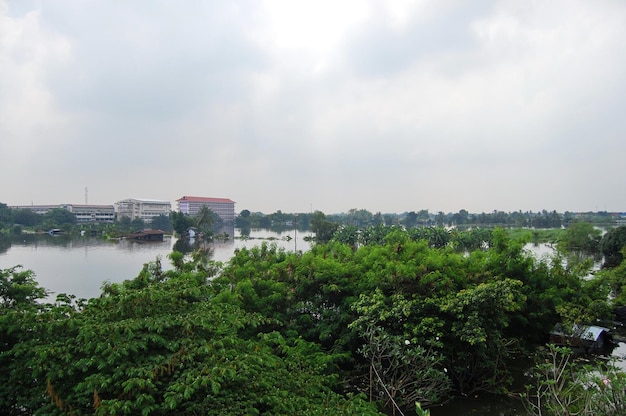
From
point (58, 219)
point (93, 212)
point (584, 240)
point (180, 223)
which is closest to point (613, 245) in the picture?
point (584, 240)

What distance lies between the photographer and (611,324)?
447 inches

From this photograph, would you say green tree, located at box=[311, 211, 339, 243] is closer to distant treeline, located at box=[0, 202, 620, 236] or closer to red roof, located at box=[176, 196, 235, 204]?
distant treeline, located at box=[0, 202, 620, 236]

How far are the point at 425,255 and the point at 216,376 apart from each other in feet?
18.9

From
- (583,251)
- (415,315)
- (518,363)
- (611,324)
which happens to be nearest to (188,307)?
(415,315)

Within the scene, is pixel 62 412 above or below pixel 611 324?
above

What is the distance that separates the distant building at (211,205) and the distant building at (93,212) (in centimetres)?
1663

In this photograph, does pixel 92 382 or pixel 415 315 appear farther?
pixel 415 315

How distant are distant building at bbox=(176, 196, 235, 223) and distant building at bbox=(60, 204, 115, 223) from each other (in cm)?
1663

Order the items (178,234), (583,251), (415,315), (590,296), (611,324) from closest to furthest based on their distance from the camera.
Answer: (415,315)
(590,296)
(611,324)
(583,251)
(178,234)

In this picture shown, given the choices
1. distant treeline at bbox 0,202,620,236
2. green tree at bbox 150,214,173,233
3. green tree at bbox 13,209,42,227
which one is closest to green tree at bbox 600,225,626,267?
distant treeline at bbox 0,202,620,236

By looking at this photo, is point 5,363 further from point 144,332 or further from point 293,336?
point 293,336

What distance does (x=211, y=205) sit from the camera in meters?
101

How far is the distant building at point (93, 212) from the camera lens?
261 ft

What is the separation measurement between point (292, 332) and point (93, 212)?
85.8 metres
